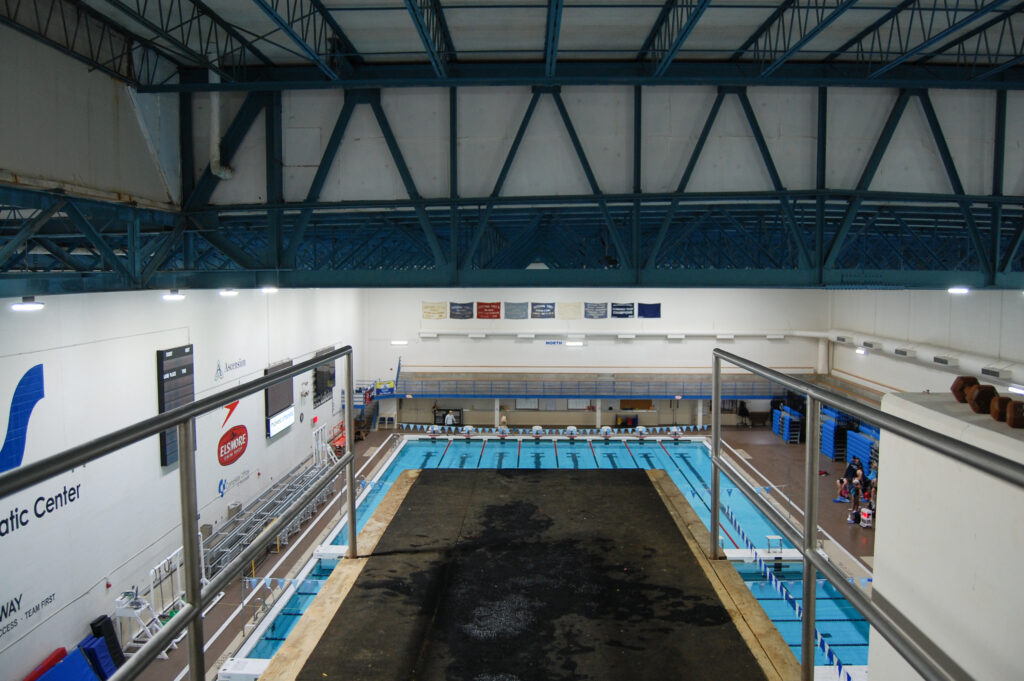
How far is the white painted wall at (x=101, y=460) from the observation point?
9.18 meters

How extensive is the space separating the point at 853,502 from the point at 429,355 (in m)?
19.2

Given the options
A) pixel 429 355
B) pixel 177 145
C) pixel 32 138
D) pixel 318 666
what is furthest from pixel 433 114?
pixel 429 355

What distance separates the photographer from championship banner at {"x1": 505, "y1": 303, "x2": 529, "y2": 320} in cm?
2998

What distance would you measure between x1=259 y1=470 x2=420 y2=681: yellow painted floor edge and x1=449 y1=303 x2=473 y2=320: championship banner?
25705 millimetres

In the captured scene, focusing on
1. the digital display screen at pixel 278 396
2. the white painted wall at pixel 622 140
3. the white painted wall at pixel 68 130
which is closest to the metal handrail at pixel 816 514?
the white painted wall at pixel 622 140

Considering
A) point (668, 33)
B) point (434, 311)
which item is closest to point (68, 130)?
point (668, 33)

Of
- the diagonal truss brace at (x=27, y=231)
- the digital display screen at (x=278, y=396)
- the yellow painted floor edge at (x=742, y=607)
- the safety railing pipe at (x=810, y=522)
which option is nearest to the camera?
the safety railing pipe at (x=810, y=522)

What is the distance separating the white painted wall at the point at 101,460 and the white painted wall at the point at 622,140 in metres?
4.09

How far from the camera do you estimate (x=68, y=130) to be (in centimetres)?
826

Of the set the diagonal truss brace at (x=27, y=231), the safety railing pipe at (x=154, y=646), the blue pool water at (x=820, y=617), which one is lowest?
the blue pool water at (x=820, y=617)

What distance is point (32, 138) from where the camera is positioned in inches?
301

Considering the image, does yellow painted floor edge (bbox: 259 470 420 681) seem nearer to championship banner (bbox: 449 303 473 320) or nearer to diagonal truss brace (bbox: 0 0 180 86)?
diagonal truss brace (bbox: 0 0 180 86)

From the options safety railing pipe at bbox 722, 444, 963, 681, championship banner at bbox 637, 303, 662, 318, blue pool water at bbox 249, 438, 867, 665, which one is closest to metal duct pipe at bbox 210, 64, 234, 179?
blue pool water at bbox 249, 438, 867, 665

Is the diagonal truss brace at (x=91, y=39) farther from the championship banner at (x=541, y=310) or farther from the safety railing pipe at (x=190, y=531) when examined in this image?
the championship banner at (x=541, y=310)
